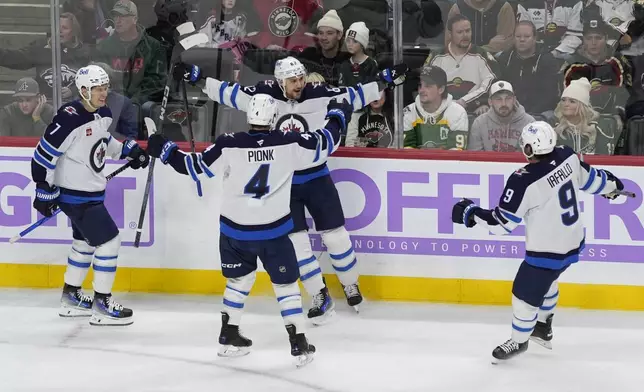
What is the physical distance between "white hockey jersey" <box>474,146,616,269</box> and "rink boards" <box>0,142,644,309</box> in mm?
895

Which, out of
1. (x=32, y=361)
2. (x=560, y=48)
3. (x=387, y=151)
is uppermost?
(x=560, y=48)

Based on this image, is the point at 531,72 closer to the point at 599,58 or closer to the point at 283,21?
the point at 599,58

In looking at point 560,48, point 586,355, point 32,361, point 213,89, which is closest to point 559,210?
point 586,355

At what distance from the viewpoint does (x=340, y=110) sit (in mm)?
5566

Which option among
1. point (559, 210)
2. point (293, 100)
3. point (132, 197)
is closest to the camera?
point (559, 210)

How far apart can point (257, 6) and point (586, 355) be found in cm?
248

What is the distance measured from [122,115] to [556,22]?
2361 millimetres

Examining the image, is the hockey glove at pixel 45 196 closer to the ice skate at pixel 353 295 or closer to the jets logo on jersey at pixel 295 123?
the jets logo on jersey at pixel 295 123

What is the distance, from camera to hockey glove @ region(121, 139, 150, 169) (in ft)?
19.5

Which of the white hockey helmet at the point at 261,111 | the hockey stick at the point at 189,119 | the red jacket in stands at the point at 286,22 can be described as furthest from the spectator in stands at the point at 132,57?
the white hockey helmet at the point at 261,111

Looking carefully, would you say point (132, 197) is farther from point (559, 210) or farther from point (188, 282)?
point (559, 210)

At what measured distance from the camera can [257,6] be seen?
6.22 meters

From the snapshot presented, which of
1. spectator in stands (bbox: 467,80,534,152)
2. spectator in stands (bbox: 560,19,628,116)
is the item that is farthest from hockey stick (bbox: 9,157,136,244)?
spectator in stands (bbox: 560,19,628,116)

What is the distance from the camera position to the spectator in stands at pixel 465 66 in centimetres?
605
